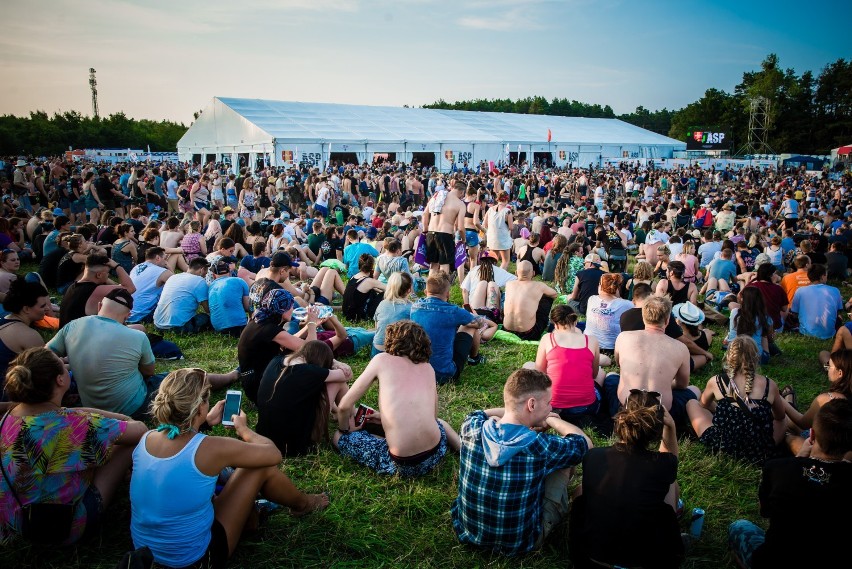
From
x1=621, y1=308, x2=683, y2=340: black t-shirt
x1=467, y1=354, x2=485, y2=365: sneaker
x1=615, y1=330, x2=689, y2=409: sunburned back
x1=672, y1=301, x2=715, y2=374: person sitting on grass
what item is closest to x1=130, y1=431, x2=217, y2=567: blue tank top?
x1=615, y1=330, x2=689, y2=409: sunburned back

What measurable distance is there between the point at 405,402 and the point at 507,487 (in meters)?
0.88

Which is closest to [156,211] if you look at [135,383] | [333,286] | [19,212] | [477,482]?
[19,212]

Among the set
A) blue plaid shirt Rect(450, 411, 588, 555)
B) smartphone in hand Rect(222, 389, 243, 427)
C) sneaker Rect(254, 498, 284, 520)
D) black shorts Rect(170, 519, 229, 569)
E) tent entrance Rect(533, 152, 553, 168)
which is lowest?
sneaker Rect(254, 498, 284, 520)

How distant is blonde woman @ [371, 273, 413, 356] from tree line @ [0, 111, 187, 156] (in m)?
58.4

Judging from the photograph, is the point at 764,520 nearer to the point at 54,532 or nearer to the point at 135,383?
the point at 54,532

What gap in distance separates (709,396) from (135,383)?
14.0ft

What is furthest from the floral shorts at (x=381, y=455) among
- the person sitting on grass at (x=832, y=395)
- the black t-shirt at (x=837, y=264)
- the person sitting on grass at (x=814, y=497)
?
the black t-shirt at (x=837, y=264)

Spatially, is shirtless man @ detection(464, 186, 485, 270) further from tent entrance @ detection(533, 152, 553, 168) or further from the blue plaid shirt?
tent entrance @ detection(533, 152, 553, 168)

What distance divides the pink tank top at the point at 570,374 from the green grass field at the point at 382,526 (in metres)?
0.34

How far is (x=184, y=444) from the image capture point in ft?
7.95

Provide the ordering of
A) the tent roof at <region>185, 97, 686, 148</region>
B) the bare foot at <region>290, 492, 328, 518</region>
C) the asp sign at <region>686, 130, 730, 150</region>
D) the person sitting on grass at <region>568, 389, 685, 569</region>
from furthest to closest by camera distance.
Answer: the asp sign at <region>686, 130, 730, 150</region> < the tent roof at <region>185, 97, 686, 148</region> < the bare foot at <region>290, 492, 328, 518</region> < the person sitting on grass at <region>568, 389, 685, 569</region>

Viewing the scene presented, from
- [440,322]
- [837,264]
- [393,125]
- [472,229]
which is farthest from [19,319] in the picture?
[393,125]

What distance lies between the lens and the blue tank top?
237cm

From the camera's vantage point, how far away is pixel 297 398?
3.50 meters
